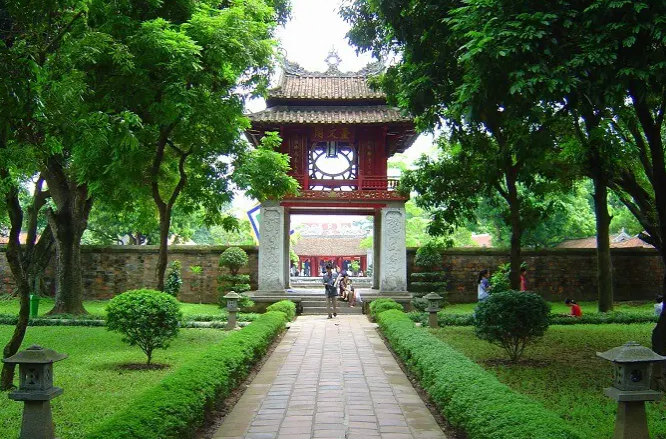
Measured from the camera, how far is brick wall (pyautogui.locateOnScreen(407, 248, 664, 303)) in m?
24.9

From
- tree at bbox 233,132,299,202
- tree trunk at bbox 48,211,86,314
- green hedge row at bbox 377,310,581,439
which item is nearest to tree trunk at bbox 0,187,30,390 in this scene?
green hedge row at bbox 377,310,581,439

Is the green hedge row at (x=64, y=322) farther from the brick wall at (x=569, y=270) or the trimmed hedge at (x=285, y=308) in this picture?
the brick wall at (x=569, y=270)

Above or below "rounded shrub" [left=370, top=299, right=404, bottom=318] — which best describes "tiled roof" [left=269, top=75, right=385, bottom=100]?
above

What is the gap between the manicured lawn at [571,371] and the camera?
21.8 ft

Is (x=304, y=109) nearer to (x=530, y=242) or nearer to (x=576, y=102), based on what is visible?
(x=530, y=242)

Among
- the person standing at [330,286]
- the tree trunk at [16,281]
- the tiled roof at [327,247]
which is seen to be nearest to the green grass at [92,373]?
the tree trunk at [16,281]

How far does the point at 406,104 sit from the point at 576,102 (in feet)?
11.9

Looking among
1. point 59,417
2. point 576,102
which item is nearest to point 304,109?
point 576,102

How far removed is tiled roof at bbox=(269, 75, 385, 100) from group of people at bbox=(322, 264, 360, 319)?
629 centimetres

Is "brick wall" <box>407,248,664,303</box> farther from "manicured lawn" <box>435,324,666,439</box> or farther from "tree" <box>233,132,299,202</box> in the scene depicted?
"tree" <box>233,132,299,202</box>

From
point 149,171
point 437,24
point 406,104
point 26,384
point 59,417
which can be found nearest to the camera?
point 26,384

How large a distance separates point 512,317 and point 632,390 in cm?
435

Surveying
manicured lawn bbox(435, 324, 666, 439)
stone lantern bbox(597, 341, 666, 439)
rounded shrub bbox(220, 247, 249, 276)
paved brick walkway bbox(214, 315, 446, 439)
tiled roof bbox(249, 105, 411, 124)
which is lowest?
paved brick walkway bbox(214, 315, 446, 439)

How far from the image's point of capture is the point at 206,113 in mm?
11875
